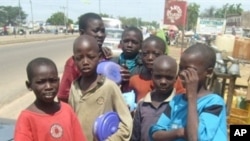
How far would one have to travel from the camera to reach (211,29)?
70.9ft

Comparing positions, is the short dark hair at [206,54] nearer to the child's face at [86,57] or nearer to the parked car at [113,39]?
the child's face at [86,57]

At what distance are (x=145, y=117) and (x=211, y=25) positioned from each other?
64.0 feet

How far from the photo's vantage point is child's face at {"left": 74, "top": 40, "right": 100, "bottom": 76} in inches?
109

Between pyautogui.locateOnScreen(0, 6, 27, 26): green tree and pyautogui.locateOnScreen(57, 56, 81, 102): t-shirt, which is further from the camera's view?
pyautogui.locateOnScreen(0, 6, 27, 26): green tree

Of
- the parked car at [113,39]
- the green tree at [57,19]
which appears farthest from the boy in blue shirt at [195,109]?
the green tree at [57,19]

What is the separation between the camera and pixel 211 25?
852 inches

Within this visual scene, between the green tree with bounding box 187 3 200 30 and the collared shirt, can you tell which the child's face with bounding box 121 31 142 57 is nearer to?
the collared shirt

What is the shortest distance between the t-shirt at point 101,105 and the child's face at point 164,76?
297 millimetres

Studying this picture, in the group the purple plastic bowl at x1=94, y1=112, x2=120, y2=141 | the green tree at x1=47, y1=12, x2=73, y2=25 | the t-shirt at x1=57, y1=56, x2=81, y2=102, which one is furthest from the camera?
the green tree at x1=47, y1=12, x2=73, y2=25

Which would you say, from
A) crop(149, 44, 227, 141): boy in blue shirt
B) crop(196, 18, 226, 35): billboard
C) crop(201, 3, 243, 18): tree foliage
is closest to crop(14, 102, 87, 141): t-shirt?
crop(149, 44, 227, 141): boy in blue shirt

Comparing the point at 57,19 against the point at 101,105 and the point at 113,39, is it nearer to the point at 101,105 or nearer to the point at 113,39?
the point at 113,39

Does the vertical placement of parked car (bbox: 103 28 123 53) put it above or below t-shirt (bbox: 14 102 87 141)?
below

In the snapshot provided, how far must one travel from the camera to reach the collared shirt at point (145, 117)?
2.78 metres

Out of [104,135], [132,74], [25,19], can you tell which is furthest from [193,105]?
[25,19]
